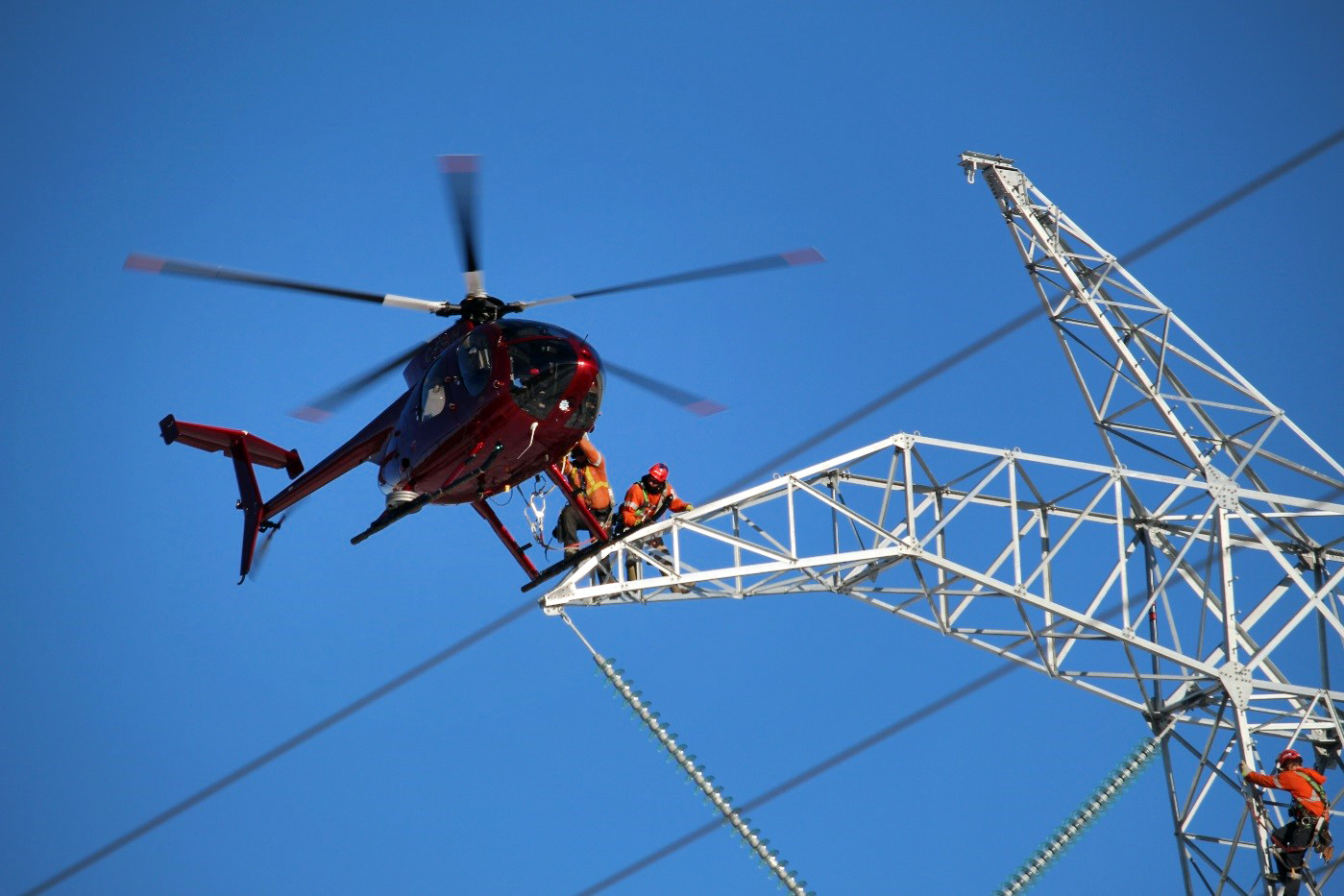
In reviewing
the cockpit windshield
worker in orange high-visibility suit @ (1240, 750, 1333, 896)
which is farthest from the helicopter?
worker in orange high-visibility suit @ (1240, 750, 1333, 896)

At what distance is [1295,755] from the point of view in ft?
73.3

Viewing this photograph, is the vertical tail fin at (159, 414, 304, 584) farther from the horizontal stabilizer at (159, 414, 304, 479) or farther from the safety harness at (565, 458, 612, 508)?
the safety harness at (565, 458, 612, 508)

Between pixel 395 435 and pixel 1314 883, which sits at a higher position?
pixel 395 435

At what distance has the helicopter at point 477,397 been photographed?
23.9 m

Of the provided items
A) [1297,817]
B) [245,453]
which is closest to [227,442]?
[245,453]

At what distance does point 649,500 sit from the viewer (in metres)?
25.6

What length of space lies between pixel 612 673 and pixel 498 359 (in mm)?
4000

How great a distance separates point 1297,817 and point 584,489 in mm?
9800

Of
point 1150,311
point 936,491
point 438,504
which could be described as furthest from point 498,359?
point 1150,311

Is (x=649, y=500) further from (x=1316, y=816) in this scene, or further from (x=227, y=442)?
(x=1316, y=816)

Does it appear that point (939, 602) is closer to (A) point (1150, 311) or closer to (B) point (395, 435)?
(A) point (1150, 311)

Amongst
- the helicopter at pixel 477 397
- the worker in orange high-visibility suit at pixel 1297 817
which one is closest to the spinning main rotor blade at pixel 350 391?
the helicopter at pixel 477 397

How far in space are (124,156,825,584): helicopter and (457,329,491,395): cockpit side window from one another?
1cm

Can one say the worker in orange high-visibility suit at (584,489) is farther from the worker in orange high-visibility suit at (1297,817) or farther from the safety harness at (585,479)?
the worker in orange high-visibility suit at (1297,817)
